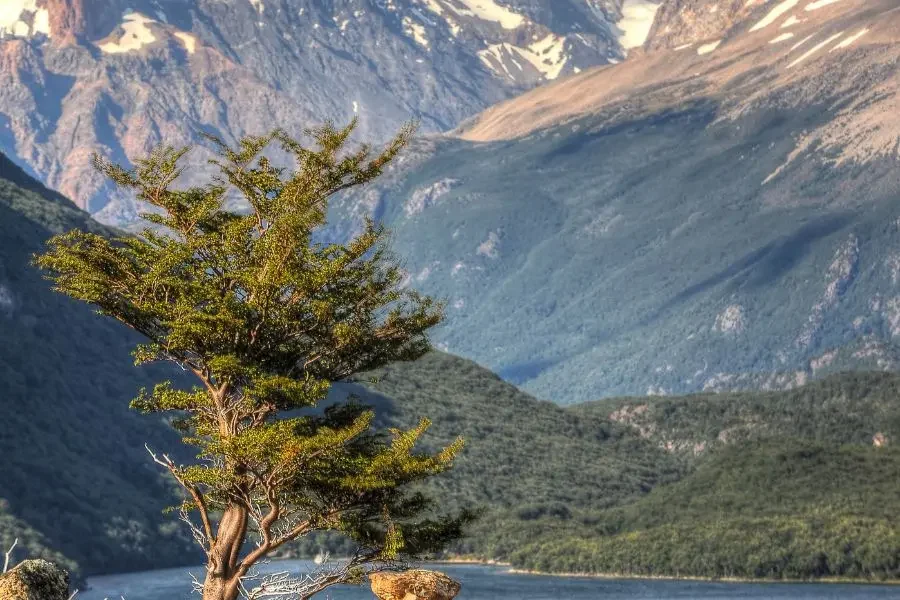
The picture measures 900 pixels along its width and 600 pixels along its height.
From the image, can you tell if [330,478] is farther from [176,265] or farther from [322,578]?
[176,265]

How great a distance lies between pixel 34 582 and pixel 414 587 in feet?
35.3

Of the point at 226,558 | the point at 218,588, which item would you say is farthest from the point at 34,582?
the point at 226,558

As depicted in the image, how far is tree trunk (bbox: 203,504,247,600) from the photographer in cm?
4644

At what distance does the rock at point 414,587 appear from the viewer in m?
43.8

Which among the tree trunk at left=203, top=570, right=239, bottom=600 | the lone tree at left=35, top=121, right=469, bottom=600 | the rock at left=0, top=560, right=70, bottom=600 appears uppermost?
the lone tree at left=35, top=121, right=469, bottom=600

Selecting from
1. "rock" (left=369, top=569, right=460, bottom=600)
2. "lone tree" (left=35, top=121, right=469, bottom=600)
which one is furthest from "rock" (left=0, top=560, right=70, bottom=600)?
"rock" (left=369, top=569, right=460, bottom=600)

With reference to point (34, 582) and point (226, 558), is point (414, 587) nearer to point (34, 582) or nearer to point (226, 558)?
point (226, 558)

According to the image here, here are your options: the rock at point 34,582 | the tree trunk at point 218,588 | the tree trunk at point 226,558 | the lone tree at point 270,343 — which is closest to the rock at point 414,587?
the lone tree at point 270,343

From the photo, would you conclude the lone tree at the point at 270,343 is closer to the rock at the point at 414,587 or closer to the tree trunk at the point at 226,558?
the tree trunk at the point at 226,558

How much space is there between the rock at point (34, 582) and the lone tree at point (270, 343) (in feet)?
24.9

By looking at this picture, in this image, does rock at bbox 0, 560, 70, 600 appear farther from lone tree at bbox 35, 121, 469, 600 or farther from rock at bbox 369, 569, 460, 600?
rock at bbox 369, 569, 460, 600

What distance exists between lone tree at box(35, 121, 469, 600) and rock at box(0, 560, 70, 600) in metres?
7.58

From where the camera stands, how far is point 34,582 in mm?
37344

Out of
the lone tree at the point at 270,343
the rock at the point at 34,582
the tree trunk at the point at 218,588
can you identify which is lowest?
the tree trunk at the point at 218,588
